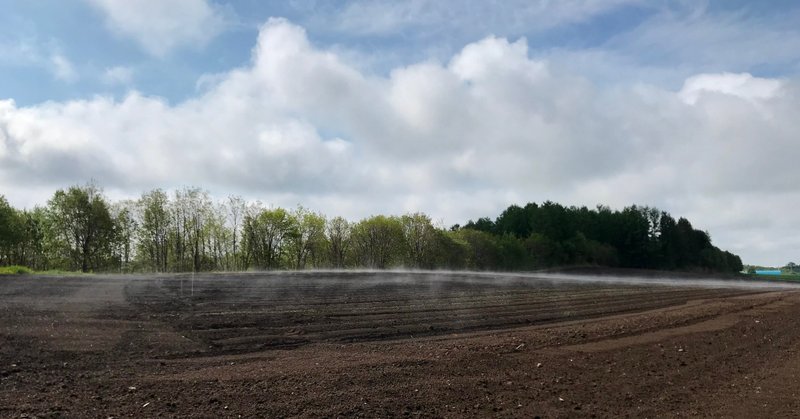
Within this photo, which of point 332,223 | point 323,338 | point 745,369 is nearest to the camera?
point 745,369

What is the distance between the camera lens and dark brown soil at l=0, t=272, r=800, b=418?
8.47 meters

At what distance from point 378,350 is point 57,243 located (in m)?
47.2

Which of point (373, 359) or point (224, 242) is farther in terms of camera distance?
point (224, 242)

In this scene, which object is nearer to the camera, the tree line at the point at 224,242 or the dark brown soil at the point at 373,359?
the dark brown soil at the point at 373,359

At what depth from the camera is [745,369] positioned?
11961 mm

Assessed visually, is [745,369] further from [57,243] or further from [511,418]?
[57,243]

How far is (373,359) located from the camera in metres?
11.0

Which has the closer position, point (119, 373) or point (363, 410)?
point (363, 410)

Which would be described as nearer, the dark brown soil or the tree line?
the dark brown soil

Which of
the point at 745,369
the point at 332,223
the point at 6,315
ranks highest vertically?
the point at 332,223

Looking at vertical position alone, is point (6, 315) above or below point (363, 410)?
above

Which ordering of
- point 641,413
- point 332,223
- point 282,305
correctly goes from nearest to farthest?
point 641,413 → point 282,305 → point 332,223

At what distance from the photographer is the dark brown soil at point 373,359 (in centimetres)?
847

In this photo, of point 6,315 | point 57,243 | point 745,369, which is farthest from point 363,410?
point 57,243
